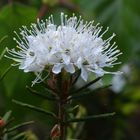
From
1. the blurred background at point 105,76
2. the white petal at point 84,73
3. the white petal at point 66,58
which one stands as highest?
the blurred background at point 105,76

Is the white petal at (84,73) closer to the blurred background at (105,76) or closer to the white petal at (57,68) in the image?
the white petal at (57,68)

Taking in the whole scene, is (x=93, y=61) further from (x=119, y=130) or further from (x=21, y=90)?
(x=119, y=130)

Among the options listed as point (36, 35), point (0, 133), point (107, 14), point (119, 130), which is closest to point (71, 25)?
point (36, 35)

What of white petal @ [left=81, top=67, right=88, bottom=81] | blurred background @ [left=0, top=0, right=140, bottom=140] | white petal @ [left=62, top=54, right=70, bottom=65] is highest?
blurred background @ [left=0, top=0, right=140, bottom=140]

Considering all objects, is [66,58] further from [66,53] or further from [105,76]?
[105,76]

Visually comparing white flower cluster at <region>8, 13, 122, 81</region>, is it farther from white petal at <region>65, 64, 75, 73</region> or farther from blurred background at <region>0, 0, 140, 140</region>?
blurred background at <region>0, 0, 140, 140</region>

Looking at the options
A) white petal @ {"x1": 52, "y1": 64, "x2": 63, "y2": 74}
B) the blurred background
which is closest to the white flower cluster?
white petal @ {"x1": 52, "y1": 64, "x2": 63, "y2": 74}

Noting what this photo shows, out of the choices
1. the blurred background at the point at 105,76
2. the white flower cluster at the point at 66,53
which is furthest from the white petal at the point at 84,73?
the blurred background at the point at 105,76

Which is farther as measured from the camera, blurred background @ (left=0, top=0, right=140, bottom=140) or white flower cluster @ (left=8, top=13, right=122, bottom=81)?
blurred background @ (left=0, top=0, right=140, bottom=140)

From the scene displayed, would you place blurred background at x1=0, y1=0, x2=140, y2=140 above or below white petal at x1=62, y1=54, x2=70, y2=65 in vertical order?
above
